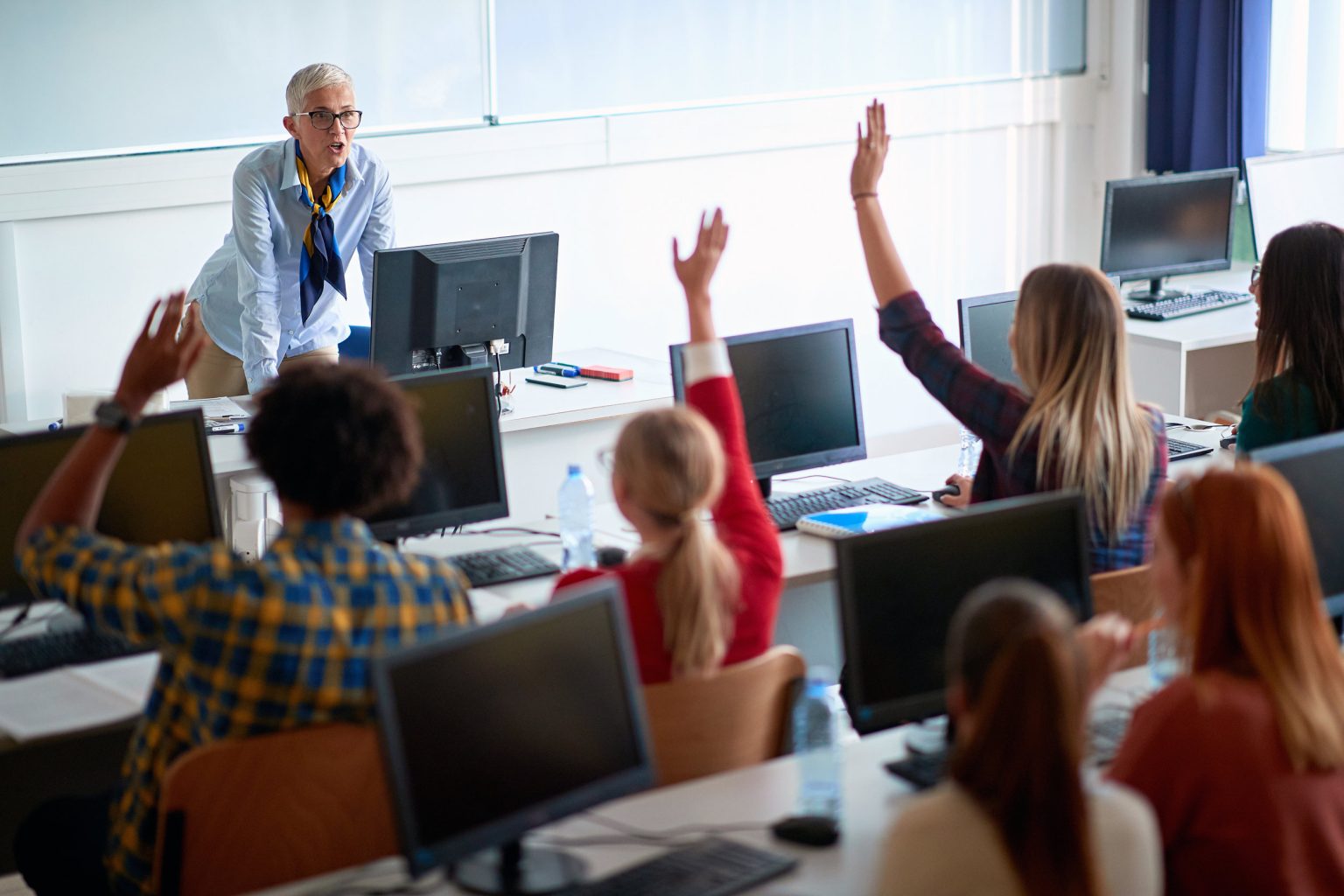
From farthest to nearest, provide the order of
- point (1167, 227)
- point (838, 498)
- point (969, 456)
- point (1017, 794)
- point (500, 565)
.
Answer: point (1167, 227), point (969, 456), point (838, 498), point (500, 565), point (1017, 794)

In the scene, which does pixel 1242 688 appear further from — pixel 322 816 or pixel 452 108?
pixel 452 108

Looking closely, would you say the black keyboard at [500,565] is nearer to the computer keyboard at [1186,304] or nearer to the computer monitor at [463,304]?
the computer monitor at [463,304]

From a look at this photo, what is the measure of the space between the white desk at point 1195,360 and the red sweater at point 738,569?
9.70 ft

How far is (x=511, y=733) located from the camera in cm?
183

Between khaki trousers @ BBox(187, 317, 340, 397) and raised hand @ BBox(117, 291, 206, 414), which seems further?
khaki trousers @ BBox(187, 317, 340, 397)

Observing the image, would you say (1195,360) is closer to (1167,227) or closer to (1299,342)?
(1167,227)

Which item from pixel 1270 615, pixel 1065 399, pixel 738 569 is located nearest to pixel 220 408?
pixel 738 569

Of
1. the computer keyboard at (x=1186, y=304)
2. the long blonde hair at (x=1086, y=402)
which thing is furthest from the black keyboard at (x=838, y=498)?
the computer keyboard at (x=1186, y=304)

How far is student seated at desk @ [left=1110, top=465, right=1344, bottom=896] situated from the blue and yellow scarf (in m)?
3.08

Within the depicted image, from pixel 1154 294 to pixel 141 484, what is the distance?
405 cm

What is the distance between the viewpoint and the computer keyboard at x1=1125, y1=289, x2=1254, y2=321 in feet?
17.9

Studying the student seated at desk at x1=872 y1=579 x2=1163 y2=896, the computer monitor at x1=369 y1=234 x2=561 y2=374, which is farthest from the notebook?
the student seated at desk at x1=872 y1=579 x2=1163 y2=896

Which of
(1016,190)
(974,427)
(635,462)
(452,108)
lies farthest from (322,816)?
(1016,190)

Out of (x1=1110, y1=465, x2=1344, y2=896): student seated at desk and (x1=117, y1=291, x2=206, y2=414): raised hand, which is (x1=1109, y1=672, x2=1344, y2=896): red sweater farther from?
(x1=117, y1=291, x2=206, y2=414): raised hand
